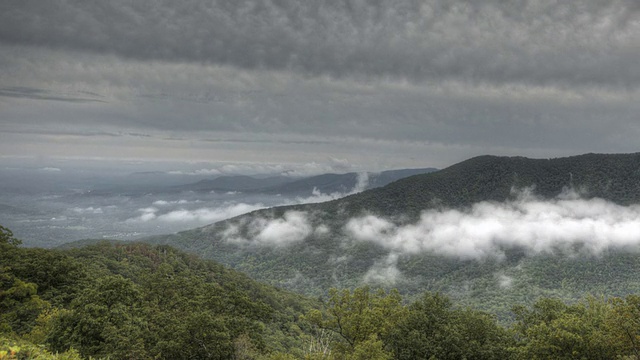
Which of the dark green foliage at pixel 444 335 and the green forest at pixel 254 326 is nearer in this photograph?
the green forest at pixel 254 326

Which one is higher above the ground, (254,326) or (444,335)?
(444,335)

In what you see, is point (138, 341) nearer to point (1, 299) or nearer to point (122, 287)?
point (122, 287)

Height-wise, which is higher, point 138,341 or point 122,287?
point 122,287

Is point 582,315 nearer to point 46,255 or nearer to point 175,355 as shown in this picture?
point 175,355

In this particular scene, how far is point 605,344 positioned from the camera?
26.9 m

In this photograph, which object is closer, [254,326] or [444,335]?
[444,335]

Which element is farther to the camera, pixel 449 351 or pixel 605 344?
pixel 449 351

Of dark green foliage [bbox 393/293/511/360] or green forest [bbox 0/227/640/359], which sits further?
dark green foliage [bbox 393/293/511/360]

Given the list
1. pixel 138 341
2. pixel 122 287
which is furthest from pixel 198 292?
pixel 138 341

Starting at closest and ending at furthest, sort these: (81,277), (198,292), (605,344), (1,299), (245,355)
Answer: (605,344) → (245,355) → (1,299) → (198,292) → (81,277)

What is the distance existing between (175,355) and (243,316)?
11360 millimetres

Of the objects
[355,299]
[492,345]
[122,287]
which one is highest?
[122,287]

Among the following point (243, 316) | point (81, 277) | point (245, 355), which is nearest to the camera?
point (245, 355)

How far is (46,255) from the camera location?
164ft
